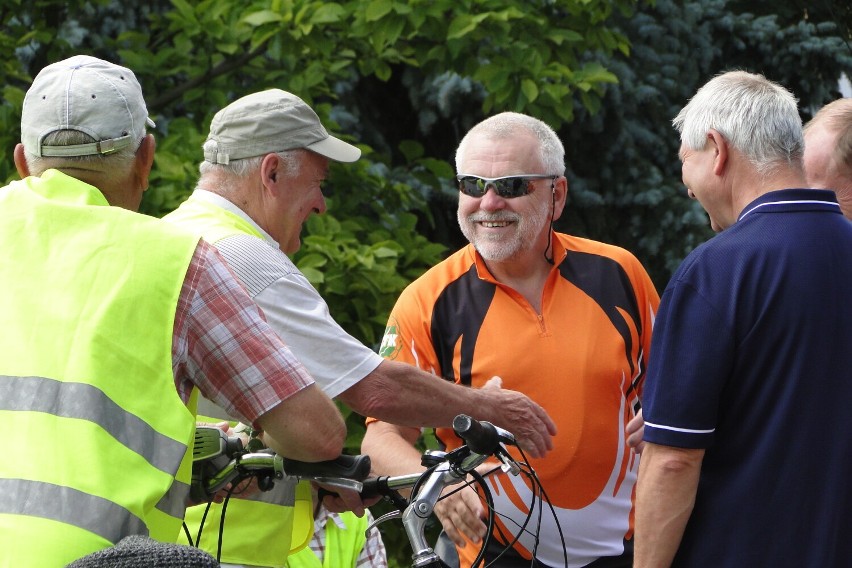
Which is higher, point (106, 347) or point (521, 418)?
point (106, 347)

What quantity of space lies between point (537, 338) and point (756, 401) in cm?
127

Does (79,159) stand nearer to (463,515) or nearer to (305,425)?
(305,425)

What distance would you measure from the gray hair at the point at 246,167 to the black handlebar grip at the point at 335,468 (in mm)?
1045

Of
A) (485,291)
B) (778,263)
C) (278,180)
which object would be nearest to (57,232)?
(278,180)

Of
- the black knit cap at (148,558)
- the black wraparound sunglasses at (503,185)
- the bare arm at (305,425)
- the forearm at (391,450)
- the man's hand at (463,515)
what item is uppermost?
the black wraparound sunglasses at (503,185)

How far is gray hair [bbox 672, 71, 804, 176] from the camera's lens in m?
3.25

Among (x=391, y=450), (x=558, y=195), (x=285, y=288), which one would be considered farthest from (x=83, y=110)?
(x=558, y=195)

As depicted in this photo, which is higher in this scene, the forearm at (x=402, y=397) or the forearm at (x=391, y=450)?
the forearm at (x=402, y=397)

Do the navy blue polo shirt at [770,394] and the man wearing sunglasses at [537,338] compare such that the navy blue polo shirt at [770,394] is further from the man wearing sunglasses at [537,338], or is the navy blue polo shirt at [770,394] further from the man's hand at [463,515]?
the man wearing sunglasses at [537,338]

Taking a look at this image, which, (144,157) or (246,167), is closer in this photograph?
(144,157)

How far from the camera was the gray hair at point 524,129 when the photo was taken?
464 centimetres

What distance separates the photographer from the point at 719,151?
329cm

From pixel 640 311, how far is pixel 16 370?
7.89 feet

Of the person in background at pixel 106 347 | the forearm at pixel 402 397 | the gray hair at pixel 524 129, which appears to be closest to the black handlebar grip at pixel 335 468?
the person in background at pixel 106 347
